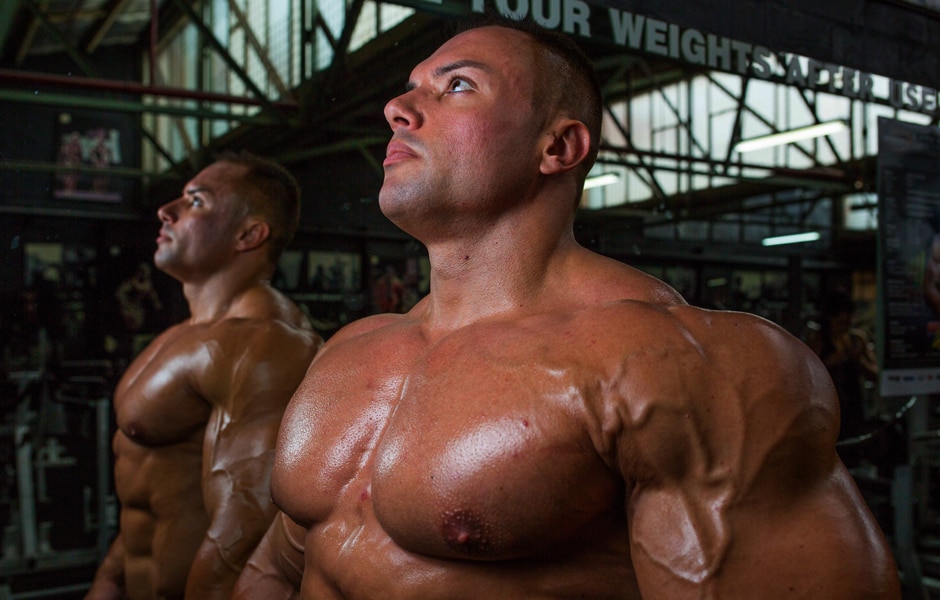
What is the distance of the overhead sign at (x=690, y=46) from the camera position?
1.94 metres

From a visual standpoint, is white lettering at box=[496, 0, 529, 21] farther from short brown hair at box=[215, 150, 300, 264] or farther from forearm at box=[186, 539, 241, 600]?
forearm at box=[186, 539, 241, 600]

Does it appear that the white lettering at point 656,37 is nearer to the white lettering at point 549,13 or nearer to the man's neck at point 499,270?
the white lettering at point 549,13

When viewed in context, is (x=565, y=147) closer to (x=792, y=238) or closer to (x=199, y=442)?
(x=199, y=442)

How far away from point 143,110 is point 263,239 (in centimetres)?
118

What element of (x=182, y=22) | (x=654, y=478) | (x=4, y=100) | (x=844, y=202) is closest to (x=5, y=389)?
(x=4, y=100)

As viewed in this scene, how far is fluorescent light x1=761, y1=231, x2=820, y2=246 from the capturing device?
9.60 feet

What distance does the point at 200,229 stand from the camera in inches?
94.0

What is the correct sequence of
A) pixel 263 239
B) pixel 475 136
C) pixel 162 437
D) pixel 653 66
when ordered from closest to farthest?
pixel 475 136 → pixel 162 437 → pixel 263 239 → pixel 653 66

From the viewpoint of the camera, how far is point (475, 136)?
1254 millimetres

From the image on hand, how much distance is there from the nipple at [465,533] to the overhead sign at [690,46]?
3.73 feet

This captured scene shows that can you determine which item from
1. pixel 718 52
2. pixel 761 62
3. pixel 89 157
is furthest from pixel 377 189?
pixel 89 157

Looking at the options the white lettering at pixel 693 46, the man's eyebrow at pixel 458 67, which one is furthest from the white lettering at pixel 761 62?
the man's eyebrow at pixel 458 67

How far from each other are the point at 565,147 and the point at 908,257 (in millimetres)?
1817

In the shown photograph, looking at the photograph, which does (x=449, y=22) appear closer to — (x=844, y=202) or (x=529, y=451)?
(x=529, y=451)
